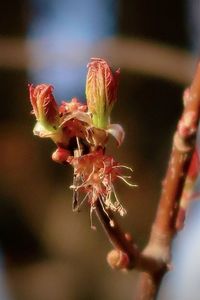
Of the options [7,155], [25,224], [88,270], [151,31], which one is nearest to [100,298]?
[88,270]

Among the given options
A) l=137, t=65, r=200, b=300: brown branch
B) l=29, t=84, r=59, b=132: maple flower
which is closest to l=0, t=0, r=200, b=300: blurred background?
l=137, t=65, r=200, b=300: brown branch

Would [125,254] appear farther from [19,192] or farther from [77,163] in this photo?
[19,192]

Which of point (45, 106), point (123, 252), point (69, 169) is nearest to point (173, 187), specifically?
point (123, 252)

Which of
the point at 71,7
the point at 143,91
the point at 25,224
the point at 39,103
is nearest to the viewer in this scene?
the point at 39,103

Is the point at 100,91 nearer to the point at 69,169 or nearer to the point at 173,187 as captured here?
the point at 173,187

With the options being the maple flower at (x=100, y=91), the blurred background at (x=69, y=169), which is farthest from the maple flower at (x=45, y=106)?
the blurred background at (x=69, y=169)

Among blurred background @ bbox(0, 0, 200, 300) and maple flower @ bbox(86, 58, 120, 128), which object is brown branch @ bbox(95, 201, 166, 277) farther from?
blurred background @ bbox(0, 0, 200, 300)
